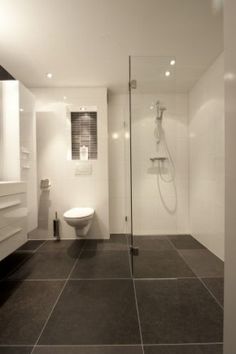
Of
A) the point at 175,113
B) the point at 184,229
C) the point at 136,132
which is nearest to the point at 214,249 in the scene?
the point at 184,229

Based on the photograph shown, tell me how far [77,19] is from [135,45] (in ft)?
2.02

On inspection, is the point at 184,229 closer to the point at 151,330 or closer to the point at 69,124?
the point at 151,330

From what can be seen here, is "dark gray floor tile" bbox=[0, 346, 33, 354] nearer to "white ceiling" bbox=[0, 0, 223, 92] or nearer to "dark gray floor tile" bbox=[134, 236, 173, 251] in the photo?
"dark gray floor tile" bbox=[134, 236, 173, 251]

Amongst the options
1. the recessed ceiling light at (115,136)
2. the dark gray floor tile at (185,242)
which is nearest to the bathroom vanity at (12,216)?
the recessed ceiling light at (115,136)

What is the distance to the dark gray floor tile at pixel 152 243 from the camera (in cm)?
243

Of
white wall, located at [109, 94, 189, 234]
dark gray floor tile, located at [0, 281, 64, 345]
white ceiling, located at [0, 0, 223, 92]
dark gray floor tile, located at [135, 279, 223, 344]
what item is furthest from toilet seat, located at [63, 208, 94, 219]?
white ceiling, located at [0, 0, 223, 92]

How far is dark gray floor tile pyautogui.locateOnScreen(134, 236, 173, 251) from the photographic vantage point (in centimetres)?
243

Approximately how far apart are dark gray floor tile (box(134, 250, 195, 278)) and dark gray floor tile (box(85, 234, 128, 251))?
39 centimetres

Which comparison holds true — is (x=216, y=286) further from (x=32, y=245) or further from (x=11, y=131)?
(x=11, y=131)

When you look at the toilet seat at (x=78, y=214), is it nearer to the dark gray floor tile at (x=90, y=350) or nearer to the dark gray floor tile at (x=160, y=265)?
the dark gray floor tile at (x=160, y=265)

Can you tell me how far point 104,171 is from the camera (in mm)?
2961

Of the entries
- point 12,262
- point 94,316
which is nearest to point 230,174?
point 94,316

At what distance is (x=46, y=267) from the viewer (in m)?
2.08

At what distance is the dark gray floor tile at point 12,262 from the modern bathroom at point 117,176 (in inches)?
0.8
